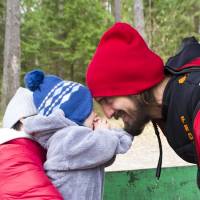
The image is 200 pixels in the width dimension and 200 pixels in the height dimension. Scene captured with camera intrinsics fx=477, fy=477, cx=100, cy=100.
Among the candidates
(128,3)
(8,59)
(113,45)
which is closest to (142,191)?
(113,45)

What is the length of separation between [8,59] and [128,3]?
1385 cm

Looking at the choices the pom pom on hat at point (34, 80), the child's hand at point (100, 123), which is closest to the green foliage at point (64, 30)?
the pom pom on hat at point (34, 80)

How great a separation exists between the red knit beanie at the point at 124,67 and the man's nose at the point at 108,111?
64mm

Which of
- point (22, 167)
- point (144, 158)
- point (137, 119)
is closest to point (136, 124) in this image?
point (137, 119)

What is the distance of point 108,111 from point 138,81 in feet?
0.61

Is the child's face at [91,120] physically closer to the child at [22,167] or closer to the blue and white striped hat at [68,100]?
the blue and white striped hat at [68,100]

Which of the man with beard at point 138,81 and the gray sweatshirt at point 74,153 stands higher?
the man with beard at point 138,81

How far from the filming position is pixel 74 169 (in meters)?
1.97

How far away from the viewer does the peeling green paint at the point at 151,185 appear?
114 inches

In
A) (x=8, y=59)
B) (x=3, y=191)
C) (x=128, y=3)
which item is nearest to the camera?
(x=3, y=191)

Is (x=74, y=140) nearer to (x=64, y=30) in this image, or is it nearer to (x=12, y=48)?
(x=12, y=48)

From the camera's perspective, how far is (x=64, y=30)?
20422 millimetres

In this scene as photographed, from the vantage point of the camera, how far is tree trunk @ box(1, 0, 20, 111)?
14258 millimetres

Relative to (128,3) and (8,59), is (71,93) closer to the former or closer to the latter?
(8,59)
